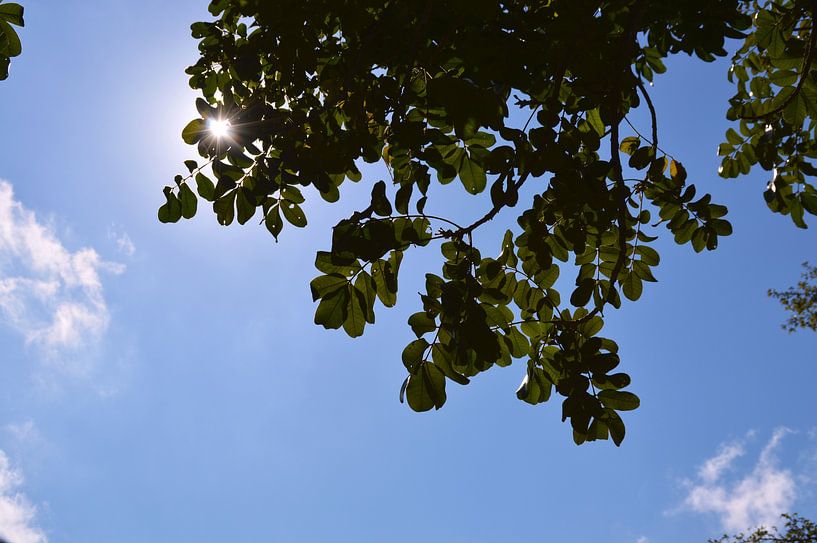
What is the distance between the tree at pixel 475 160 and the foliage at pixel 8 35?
0.68 metres

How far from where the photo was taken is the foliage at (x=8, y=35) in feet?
6.76

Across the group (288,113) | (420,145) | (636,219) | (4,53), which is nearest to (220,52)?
(288,113)

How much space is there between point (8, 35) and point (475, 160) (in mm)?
1863

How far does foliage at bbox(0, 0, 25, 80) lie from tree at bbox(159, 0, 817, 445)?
680mm

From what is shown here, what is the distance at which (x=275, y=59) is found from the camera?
7.68 ft

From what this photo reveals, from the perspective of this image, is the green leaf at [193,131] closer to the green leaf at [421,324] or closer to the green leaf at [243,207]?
the green leaf at [243,207]

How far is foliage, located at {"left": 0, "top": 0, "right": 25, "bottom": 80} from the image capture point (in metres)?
2.06

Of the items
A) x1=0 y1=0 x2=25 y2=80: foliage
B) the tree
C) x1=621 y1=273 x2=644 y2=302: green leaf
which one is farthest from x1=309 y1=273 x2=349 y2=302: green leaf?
x1=0 y1=0 x2=25 y2=80: foliage

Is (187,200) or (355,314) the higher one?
(187,200)

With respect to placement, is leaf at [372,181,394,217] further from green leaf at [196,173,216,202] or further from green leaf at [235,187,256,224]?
green leaf at [196,173,216,202]

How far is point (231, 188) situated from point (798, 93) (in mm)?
2537

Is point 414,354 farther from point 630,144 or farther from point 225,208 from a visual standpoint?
point 630,144

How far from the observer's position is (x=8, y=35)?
2123 mm

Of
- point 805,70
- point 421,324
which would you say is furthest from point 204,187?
point 805,70
